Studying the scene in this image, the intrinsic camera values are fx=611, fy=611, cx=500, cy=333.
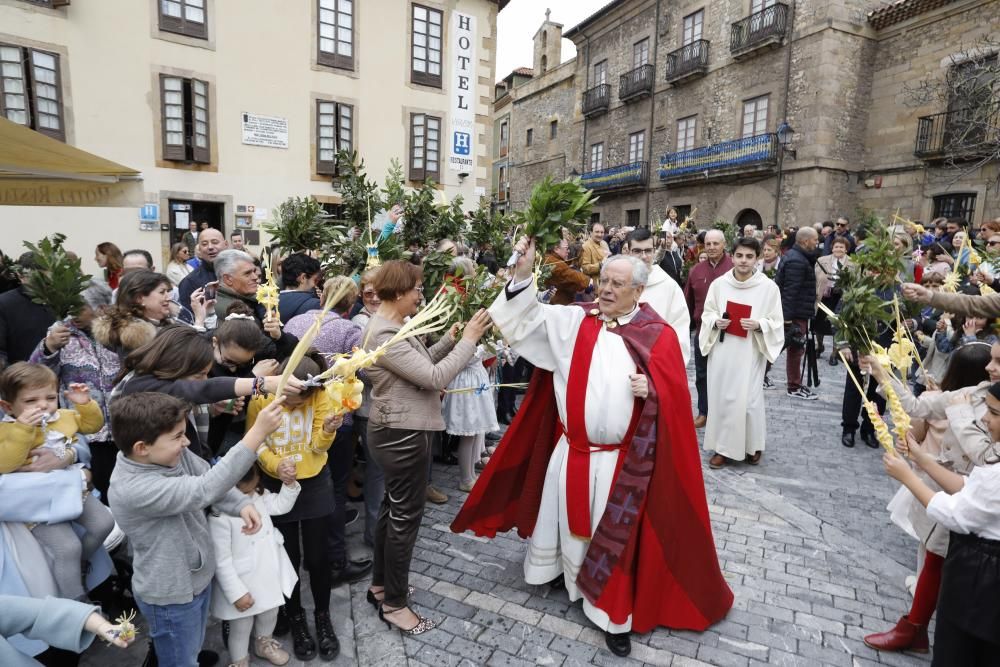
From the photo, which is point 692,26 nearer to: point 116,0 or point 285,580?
point 116,0

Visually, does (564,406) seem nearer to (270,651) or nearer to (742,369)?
(270,651)

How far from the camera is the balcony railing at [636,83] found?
24.7m

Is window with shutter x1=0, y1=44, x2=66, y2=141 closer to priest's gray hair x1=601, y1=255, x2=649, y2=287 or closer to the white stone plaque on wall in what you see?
the white stone plaque on wall

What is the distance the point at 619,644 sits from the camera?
3.09 m

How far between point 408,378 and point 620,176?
81.2ft

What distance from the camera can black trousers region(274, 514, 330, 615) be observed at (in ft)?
9.84

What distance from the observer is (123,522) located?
2291 mm

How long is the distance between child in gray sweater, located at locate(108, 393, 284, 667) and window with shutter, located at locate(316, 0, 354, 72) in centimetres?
1534

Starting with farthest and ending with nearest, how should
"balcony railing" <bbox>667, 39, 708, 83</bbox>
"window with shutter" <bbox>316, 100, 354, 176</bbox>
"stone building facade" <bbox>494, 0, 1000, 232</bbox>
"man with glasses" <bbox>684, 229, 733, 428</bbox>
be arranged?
"balcony railing" <bbox>667, 39, 708, 83</bbox> < "stone building facade" <bbox>494, 0, 1000, 232</bbox> < "window with shutter" <bbox>316, 100, 354, 176</bbox> < "man with glasses" <bbox>684, 229, 733, 428</bbox>

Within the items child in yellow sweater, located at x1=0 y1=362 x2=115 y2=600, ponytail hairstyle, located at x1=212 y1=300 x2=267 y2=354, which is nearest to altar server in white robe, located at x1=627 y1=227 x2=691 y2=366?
ponytail hairstyle, located at x1=212 y1=300 x2=267 y2=354

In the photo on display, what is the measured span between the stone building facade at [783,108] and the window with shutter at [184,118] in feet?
52.6

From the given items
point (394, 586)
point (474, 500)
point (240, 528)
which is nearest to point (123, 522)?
point (240, 528)

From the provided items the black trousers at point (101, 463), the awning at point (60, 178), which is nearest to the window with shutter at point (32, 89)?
the awning at point (60, 178)

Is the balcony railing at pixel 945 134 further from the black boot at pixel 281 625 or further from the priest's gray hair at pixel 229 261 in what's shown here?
the black boot at pixel 281 625
